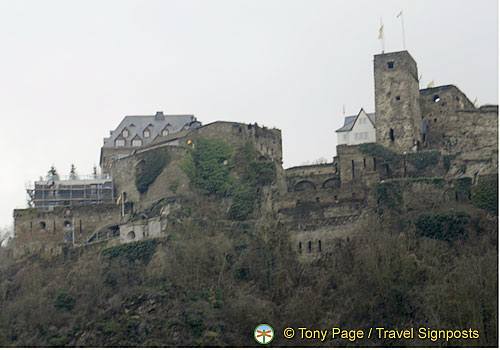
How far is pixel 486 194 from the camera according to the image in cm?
5356

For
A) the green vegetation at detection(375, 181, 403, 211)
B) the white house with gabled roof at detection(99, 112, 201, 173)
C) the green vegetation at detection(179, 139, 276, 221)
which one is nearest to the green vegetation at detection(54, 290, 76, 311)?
the green vegetation at detection(179, 139, 276, 221)

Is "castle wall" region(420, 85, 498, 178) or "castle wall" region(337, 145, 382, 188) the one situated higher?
"castle wall" region(420, 85, 498, 178)

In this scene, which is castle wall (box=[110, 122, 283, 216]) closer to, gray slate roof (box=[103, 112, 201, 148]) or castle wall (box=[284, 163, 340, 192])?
castle wall (box=[284, 163, 340, 192])

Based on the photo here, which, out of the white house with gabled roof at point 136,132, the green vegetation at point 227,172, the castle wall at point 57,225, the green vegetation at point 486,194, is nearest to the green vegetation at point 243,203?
the green vegetation at point 227,172

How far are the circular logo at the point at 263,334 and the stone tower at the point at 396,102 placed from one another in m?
18.2

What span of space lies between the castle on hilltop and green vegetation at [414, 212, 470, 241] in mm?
2616

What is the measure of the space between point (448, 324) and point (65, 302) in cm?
1931

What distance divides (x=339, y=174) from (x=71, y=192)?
681 inches

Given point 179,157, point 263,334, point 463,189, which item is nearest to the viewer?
point 263,334

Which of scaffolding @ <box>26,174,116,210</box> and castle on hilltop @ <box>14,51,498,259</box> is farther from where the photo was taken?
scaffolding @ <box>26,174,116,210</box>

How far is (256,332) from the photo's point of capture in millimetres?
48844

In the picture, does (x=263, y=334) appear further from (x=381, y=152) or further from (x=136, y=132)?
(x=136, y=132)

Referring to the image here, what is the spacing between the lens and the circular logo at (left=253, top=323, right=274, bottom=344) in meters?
48.5

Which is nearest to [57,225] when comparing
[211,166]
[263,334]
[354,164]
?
[211,166]
